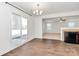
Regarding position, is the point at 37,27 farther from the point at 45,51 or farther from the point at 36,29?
the point at 45,51

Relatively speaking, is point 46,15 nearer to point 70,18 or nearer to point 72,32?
point 70,18

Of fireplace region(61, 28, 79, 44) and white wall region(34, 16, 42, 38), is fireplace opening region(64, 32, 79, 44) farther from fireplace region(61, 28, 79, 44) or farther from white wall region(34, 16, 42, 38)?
white wall region(34, 16, 42, 38)

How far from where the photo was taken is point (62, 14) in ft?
24.2

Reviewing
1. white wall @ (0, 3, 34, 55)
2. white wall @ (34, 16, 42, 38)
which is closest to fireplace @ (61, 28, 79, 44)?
white wall @ (34, 16, 42, 38)

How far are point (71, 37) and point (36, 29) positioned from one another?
3.48 metres

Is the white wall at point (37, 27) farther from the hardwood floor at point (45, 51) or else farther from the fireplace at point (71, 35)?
the hardwood floor at point (45, 51)

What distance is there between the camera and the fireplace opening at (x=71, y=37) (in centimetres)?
644

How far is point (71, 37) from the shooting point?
21.8ft

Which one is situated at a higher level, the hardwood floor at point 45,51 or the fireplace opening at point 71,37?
the fireplace opening at point 71,37

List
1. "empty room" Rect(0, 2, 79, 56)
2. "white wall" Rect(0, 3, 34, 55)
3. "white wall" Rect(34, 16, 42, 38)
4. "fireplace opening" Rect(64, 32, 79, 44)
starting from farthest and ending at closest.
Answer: "white wall" Rect(34, 16, 42, 38)
"fireplace opening" Rect(64, 32, 79, 44)
"empty room" Rect(0, 2, 79, 56)
"white wall" Rect(0, 3, 34, 55)

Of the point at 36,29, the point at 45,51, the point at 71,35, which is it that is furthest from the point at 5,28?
the point at 36,29

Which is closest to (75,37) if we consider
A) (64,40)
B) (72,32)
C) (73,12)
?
(72,32)

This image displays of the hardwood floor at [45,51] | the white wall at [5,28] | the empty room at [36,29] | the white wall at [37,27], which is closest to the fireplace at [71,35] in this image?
the empty room at [36,29]

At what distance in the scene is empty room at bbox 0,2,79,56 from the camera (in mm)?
4090
